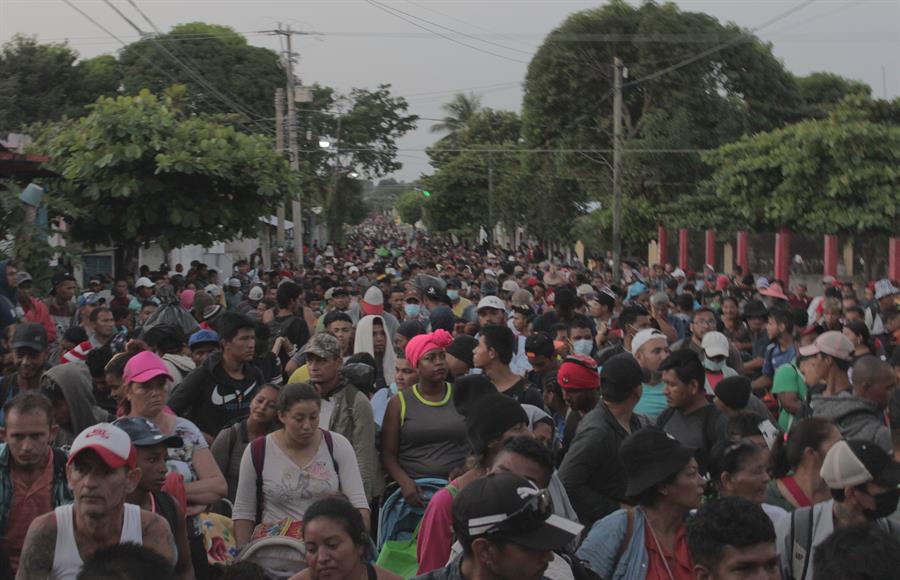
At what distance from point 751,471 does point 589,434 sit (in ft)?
3.28

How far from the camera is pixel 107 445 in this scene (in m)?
4.40

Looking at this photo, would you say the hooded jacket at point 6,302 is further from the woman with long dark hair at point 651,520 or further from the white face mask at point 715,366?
the woman with long dark hair at point 651,520

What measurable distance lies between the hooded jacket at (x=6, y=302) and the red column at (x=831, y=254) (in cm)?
2184

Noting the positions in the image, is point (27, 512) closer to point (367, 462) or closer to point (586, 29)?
point (367, 462)

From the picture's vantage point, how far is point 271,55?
6400 centimetres

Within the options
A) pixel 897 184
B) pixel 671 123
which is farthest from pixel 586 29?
pixel 897 184

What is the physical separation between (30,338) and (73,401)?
5.01 feet

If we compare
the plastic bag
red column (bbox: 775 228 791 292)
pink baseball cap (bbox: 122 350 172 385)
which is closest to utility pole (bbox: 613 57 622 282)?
red column (bbox: 775 228 791 292)

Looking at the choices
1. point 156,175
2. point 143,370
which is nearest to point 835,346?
point 143,370

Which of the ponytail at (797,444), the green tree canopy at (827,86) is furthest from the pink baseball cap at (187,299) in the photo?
the green tree canopy at (827,86)

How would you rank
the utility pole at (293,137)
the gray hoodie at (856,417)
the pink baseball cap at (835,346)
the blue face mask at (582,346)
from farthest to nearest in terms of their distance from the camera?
the utility pole at (293,137) → the blue face mask at (582,346) → the pink baseball cap at (835,346) → the gray hoodie at (856,417)

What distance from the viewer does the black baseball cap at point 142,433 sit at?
195 inches

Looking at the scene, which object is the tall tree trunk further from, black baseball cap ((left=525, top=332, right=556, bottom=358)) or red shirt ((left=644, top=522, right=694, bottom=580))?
red shirt ((left=644, top=522, right=694, bottom=580))

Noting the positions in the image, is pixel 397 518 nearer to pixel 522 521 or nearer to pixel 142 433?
pixel 142 433
